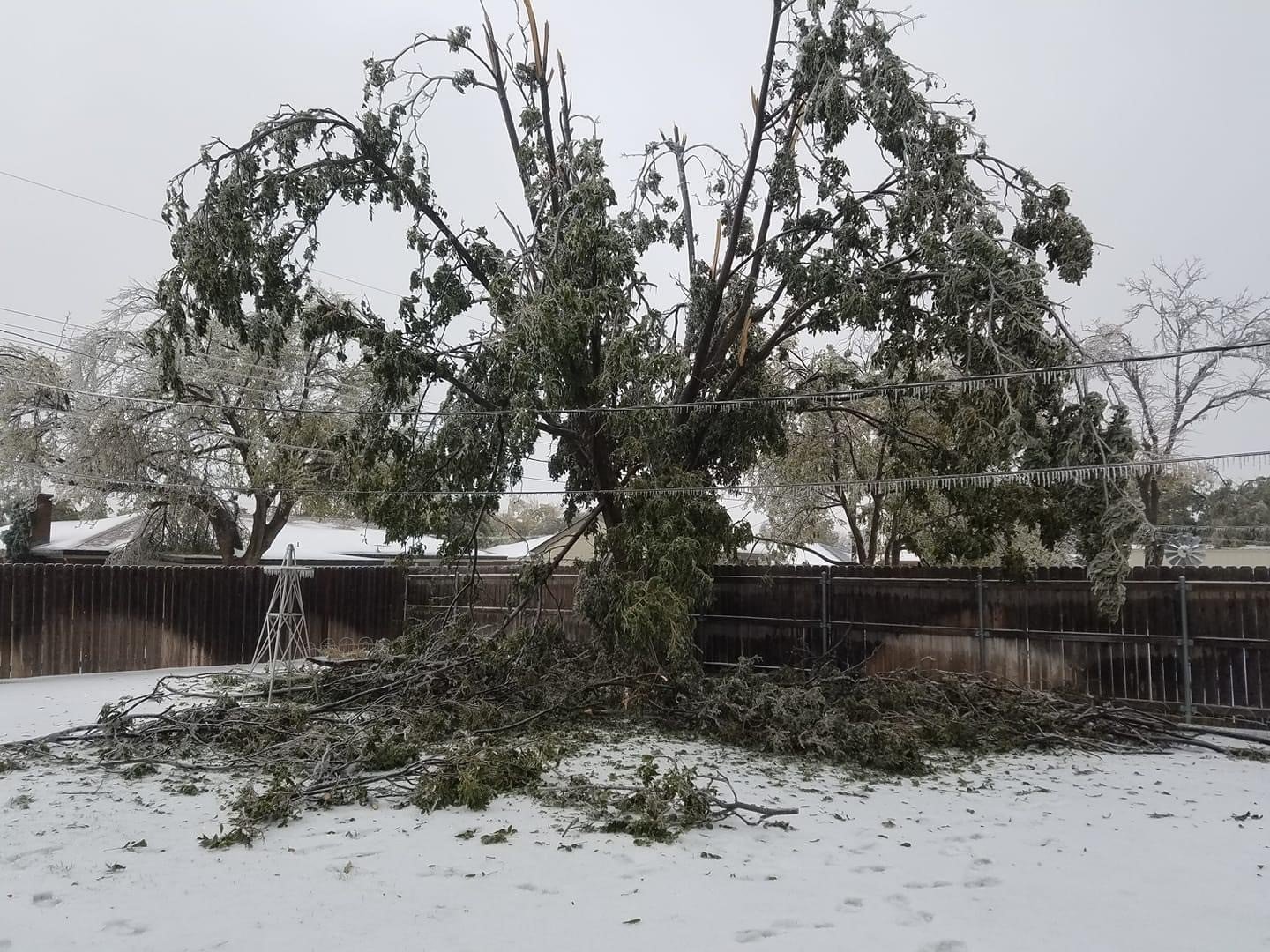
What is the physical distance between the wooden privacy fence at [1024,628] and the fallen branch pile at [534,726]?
19.5 inches

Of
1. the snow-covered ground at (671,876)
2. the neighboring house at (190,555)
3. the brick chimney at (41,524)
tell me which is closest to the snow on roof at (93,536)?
the neighboring house at (190,555)

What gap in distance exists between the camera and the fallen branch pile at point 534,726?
20.0ft

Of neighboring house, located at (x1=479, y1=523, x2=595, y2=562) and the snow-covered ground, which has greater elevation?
neighboring house, located at (x1=479, y1=523, x2=595, y2=562)

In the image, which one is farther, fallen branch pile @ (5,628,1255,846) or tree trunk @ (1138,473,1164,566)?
tree trunk @ (1138,473,1164,566)

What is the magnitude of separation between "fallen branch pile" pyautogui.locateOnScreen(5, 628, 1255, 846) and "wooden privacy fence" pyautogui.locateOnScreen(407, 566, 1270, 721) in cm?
50

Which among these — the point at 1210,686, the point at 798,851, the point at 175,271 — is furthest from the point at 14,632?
the point at 1210,686

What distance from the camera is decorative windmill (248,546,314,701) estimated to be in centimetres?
962

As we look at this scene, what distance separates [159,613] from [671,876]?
11.5m

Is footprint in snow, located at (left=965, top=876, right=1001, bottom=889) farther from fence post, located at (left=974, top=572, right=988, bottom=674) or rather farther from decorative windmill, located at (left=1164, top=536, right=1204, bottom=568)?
decorative windmill, located at (left=1164, top=536, right=1204, bottom=568)

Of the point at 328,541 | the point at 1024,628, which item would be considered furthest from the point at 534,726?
the point at 328,541

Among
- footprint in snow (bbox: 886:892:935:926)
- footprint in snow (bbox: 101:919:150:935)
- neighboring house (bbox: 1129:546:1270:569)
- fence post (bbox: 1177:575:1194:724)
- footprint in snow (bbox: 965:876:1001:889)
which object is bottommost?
footprint in snow (bbox: 965:876:1001:889)

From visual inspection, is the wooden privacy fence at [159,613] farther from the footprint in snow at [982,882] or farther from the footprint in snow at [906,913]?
the footprint in snow at [982,882]

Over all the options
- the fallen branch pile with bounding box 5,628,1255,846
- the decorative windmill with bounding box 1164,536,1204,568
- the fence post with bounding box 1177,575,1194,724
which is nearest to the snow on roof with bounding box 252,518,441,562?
the fallen branch pile with bounding box 5,628,1255,846

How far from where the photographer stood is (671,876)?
4734 mm
